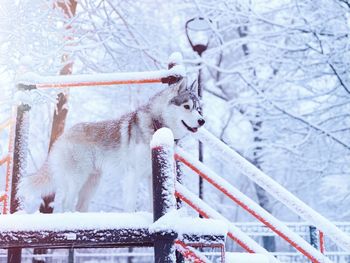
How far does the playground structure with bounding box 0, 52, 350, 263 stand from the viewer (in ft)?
8.61

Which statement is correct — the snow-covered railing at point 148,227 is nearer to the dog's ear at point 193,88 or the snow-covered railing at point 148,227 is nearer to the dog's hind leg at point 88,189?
the dog's ear at point 193,88

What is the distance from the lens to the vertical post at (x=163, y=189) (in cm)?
257

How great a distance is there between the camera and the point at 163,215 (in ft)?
8.54

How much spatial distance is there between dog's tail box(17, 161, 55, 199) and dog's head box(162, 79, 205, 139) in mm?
1319

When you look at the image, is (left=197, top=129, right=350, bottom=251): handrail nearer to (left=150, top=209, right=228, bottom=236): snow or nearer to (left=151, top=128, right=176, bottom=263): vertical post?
(left=150, top=209, right=228, bottom=236): snow

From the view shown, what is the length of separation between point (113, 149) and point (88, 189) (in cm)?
54

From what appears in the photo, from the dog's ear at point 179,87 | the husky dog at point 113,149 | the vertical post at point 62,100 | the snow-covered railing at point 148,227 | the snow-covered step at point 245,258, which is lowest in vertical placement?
the snow-covered step at point 245,258

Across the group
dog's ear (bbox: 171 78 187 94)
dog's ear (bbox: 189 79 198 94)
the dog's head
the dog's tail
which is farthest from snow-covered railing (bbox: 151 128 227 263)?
the dog's tail

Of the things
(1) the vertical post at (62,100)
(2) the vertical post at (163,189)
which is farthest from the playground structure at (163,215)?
(1) the vertical post at (62,100)

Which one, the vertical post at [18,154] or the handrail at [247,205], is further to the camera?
the vertical post at [18,154]

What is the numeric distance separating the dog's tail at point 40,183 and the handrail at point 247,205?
1.62 metres

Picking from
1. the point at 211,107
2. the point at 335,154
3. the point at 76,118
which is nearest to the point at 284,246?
the point at 211,107

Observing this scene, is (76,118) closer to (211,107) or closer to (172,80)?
(211,107)

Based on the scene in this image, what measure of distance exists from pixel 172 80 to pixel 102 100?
47.0 ft
